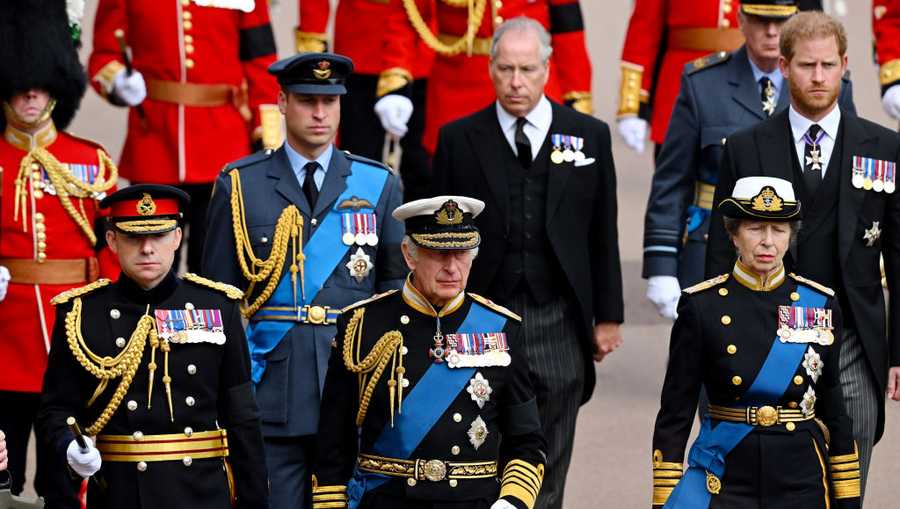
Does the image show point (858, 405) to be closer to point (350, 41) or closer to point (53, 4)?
point (53, 4)

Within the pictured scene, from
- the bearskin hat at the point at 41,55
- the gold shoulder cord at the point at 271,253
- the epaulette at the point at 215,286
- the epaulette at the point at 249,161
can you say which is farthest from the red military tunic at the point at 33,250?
the epaulette at the point at 215,286

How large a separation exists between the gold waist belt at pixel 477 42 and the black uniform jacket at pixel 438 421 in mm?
3075

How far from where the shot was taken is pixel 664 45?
9500mm

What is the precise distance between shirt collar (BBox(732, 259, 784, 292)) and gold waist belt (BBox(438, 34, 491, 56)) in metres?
2.90

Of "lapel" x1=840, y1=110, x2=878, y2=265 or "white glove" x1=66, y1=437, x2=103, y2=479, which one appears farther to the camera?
"lapel" x1=840, y1=110, x2=878, y2=265

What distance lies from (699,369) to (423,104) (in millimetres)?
3937

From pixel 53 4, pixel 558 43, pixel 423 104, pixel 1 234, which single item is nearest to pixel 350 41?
pixel 423 104

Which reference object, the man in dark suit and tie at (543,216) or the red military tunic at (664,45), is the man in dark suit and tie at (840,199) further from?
the red military tunic at (664,45)

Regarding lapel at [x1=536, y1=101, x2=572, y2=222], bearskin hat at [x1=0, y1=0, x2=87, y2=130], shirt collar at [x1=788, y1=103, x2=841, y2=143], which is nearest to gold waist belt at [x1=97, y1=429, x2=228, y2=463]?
lapel at [x1=536, y1=101, x2=572, y2=222]

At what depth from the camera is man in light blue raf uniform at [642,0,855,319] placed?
7770 millimetres

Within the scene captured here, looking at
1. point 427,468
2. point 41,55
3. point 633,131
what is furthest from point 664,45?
point 427,468

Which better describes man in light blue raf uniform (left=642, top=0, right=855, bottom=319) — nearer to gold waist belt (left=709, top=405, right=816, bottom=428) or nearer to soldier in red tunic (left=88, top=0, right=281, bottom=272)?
gold waist belt (left=709, top=405, right=816, bottom=428)

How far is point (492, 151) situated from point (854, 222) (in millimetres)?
1247

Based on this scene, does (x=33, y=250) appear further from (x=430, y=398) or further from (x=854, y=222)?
(x=854, y=222)
